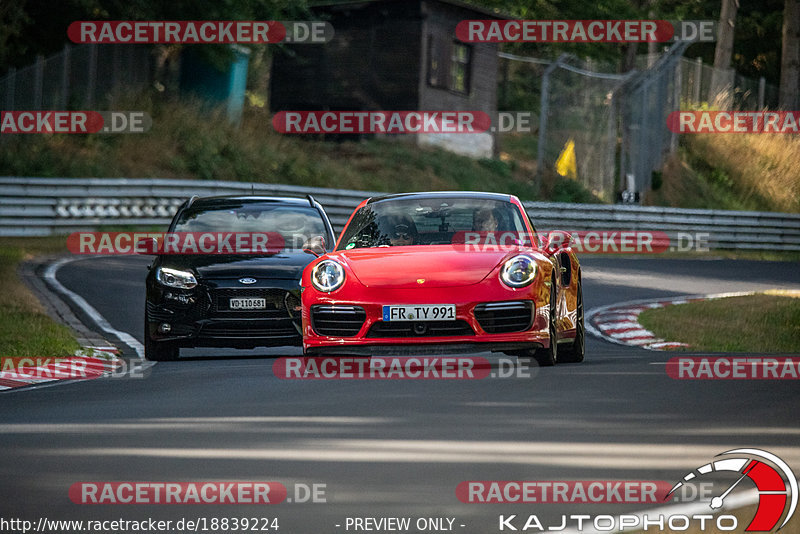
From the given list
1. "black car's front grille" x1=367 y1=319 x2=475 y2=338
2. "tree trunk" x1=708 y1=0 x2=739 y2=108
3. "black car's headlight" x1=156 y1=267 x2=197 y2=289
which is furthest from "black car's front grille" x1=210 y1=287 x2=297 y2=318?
"tree trunk" x1=708 y1=0 x2=739 y2=108

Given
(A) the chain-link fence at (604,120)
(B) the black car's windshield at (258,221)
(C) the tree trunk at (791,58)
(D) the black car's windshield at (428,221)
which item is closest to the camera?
(D) the black car's windshield at (428,221)

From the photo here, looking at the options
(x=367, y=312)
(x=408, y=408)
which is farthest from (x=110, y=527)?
(x=367, y=312)

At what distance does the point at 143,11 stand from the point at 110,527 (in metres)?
26.3

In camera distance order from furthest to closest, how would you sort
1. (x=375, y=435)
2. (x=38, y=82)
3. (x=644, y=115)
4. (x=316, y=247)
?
1. (x=644, y=115)
2. (x=38, y=82)
3. (x=316, y=247)
4. (x=375, y=435)

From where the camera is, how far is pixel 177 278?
41.8ft

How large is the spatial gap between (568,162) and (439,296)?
94.5 ft

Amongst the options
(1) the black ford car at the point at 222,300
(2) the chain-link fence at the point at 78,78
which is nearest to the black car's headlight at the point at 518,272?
(1) the black ford car at the point at 222,300

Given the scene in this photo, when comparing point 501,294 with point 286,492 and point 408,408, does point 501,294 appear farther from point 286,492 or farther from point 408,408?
point 286,492

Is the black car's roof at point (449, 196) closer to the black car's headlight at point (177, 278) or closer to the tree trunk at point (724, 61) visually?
the black car's headlight at point (177, 278)

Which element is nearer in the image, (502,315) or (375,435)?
(375,435)

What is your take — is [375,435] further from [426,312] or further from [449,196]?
[449,196]

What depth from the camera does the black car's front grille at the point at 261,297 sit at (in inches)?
497

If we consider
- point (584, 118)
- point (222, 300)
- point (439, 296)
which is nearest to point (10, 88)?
point (584, 118)

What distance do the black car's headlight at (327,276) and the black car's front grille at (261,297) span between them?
217cm
